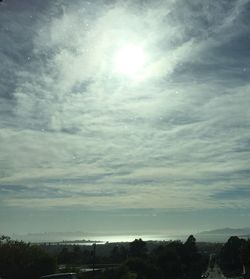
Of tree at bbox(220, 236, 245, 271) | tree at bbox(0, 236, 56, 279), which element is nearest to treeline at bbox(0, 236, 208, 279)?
tree at bbox(0, 236, 56, 279)

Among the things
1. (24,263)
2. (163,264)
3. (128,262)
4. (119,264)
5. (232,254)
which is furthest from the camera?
(232,254)

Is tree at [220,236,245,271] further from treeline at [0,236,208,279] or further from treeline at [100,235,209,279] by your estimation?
treeline at [0,236,208,279]

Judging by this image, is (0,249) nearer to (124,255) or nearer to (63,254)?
(63,254)

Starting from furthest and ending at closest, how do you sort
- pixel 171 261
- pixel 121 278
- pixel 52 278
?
pixel 171 261
pixel 121 278
pixel 52 278

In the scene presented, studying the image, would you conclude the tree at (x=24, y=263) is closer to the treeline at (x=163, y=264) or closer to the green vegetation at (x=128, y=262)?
the green vegetation at (x=128, y=262)

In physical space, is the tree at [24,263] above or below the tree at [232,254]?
below

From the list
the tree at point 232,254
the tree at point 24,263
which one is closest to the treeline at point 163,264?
the tree at point 24,263

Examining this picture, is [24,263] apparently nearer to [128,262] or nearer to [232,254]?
[128,262]

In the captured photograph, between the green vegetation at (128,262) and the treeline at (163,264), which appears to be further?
the treeline at (163,264)

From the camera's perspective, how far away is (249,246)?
304 feet

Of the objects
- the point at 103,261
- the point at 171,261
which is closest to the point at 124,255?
the point at 103,261

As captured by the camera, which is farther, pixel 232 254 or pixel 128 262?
pixel 232 254

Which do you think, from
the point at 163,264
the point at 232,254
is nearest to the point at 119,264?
the point at 163,264

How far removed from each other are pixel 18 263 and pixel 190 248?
88874mm
